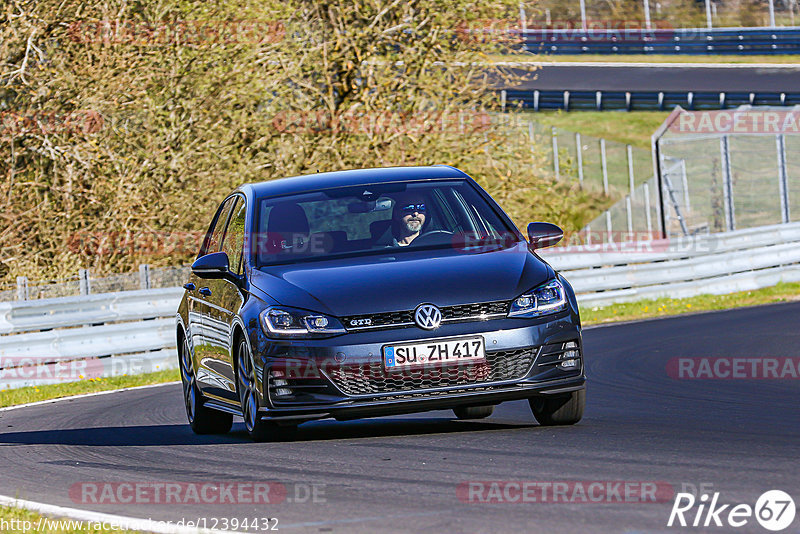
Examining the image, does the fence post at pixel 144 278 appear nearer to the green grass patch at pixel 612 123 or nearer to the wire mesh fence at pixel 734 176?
the wire mesh fence at pixel 734 176

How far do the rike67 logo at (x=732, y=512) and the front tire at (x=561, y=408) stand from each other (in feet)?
8.76

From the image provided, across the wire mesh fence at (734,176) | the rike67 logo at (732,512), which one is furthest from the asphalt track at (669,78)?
the rike67 logo at (732,512)

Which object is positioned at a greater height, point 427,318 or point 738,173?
point 427,318

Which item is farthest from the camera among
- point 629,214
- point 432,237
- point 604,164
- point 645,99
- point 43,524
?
point 645,99

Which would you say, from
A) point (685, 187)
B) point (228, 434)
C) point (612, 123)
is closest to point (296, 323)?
point (228, 434)

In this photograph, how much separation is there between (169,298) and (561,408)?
387 inches

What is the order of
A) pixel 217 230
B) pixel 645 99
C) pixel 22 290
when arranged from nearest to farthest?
pixel 217 230 < pixel 22 290 < pixel 645 99

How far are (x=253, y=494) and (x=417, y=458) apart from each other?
1099mm

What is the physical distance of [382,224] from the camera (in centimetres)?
866

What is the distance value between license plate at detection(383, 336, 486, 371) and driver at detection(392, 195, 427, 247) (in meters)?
1.19

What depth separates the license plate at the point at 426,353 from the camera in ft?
24.5

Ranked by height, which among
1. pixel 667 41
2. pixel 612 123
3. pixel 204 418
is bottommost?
pixel 612 123

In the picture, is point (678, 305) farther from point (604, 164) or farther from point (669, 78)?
point (669, 78)

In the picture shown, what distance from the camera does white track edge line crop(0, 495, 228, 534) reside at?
550 centimetres
